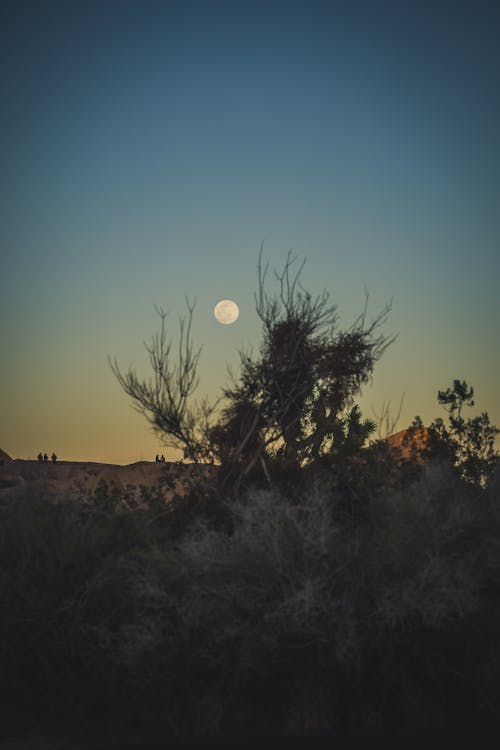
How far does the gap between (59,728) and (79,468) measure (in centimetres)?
3337

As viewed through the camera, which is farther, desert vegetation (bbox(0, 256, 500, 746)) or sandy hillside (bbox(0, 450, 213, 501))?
sandy hillside (bbox(0, 450, 213, 501))

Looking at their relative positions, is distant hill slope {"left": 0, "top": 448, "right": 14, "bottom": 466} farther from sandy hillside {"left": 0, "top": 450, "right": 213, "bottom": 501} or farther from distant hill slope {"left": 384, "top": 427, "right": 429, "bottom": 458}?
distant hill slope {"left": 384, "top": 427, "right": 429, "bottom": 458}

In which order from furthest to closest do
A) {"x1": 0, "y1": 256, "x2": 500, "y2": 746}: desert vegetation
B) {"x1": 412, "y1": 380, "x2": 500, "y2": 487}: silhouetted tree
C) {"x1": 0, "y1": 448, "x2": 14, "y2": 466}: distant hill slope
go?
{"x1": 0, "y1": 448, "x2": 14, "y2": 466}: distant hill slope, {"x1": 412, "y1": 380, "x2": 500, "y2": 487}: silhouetted tree, {"x1": 0, "y1": 256, "x2": 500, "y2": 746}: desert vegetation

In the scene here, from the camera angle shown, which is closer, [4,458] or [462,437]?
[462,437]

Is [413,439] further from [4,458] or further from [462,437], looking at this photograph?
[4,458]

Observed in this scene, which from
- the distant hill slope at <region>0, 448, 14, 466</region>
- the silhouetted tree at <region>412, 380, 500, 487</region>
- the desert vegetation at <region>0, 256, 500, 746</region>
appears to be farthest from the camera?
the distant hill slope at <region>0, 448, 14, 466</region>

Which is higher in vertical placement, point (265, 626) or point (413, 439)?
point (413, 439)

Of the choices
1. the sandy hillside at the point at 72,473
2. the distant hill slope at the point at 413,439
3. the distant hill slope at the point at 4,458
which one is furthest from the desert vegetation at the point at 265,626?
the distant hill slope at the point at 4,458

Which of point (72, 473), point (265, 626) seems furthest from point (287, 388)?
point (72, 473)

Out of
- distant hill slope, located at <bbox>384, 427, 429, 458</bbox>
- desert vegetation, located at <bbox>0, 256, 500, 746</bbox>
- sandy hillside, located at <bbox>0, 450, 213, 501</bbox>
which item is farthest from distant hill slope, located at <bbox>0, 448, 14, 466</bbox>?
desert vegetation, located at <bbox>0, 256, 500, 746</bbox>

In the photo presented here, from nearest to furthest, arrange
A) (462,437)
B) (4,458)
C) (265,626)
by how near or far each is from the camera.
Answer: (265,626)
(462,437)
(4,458)

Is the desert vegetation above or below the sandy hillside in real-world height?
below

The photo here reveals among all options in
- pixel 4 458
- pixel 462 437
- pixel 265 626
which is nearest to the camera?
pixel 265 626

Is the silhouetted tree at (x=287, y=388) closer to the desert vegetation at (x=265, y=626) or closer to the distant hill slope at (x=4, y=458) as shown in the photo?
the desert vegetation at (x=265, y=626)
